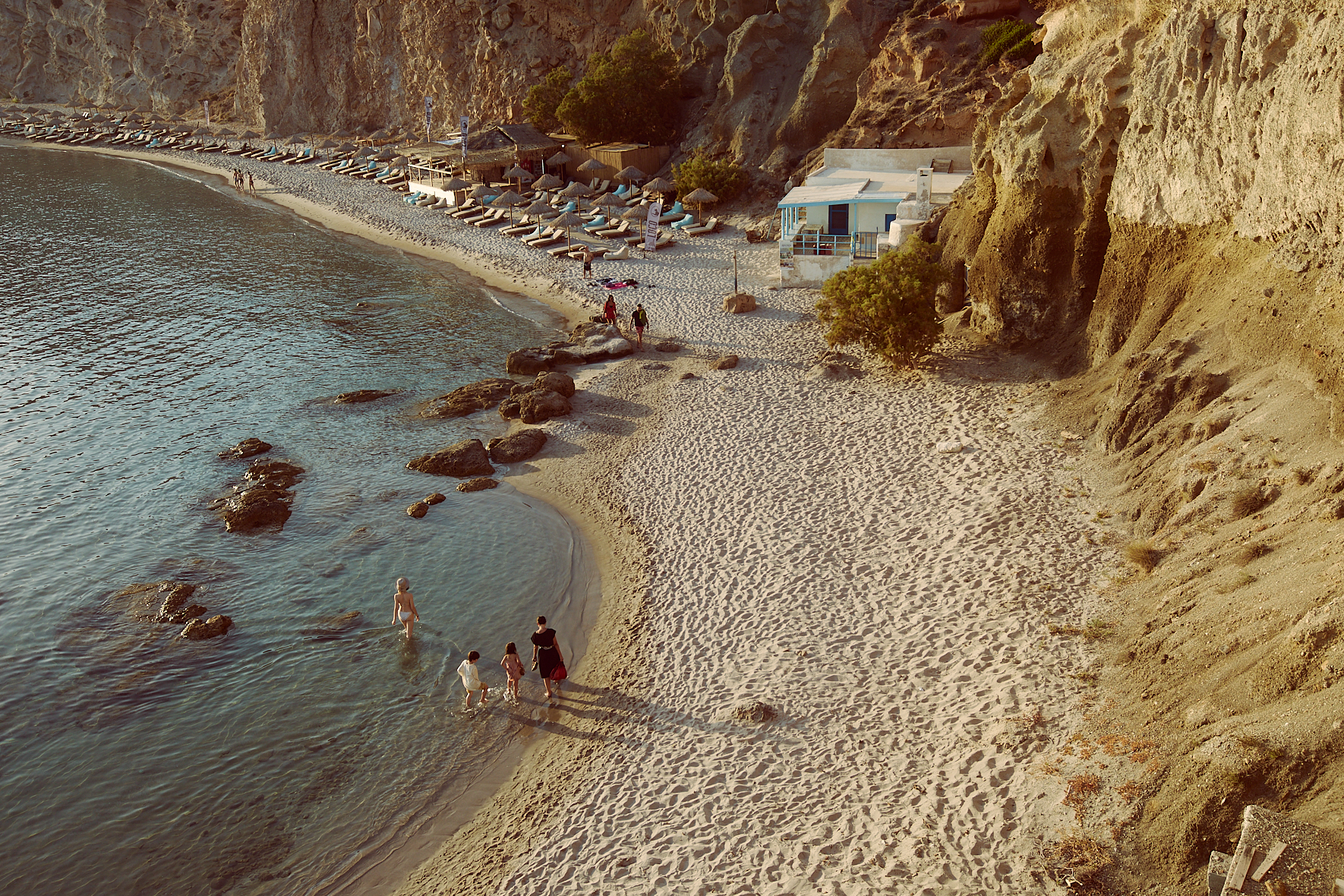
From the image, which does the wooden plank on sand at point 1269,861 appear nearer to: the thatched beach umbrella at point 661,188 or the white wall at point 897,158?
the white wall at point 897,158

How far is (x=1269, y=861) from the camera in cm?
723

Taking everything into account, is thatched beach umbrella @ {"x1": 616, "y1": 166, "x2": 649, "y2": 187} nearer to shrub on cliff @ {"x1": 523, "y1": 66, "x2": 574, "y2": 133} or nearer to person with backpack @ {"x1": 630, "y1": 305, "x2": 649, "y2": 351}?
shrub on cliff @ {"x1": 523, "y1": 66, "x2": 574, "y2": 133}

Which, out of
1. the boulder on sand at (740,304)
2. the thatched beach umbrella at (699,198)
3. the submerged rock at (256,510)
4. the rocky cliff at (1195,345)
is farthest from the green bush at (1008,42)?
the submerged rock at (256,510)

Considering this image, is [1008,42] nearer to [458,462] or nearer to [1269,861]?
[458,462]

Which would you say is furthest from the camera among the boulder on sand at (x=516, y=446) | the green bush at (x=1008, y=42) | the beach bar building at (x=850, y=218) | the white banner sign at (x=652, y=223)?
the green bush at (x=1008, y=42)

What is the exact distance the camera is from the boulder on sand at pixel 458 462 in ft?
71.6

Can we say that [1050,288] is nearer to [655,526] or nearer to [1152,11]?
[1152,11]

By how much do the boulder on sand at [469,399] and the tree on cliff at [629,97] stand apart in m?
28.6

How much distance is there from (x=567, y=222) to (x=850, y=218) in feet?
46.6

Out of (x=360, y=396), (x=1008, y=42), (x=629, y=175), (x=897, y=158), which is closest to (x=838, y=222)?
(x=897, y=158)

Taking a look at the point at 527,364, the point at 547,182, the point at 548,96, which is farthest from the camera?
the point at 548,96

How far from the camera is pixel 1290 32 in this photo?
15.0m

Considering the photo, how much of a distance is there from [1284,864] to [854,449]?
12.8m

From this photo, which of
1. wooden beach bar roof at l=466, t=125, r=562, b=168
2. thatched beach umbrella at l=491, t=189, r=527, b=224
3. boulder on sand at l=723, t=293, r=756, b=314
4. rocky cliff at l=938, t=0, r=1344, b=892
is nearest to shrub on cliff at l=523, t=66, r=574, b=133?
wooden beach bar roof at l=466, t=125, r=562, b=168
